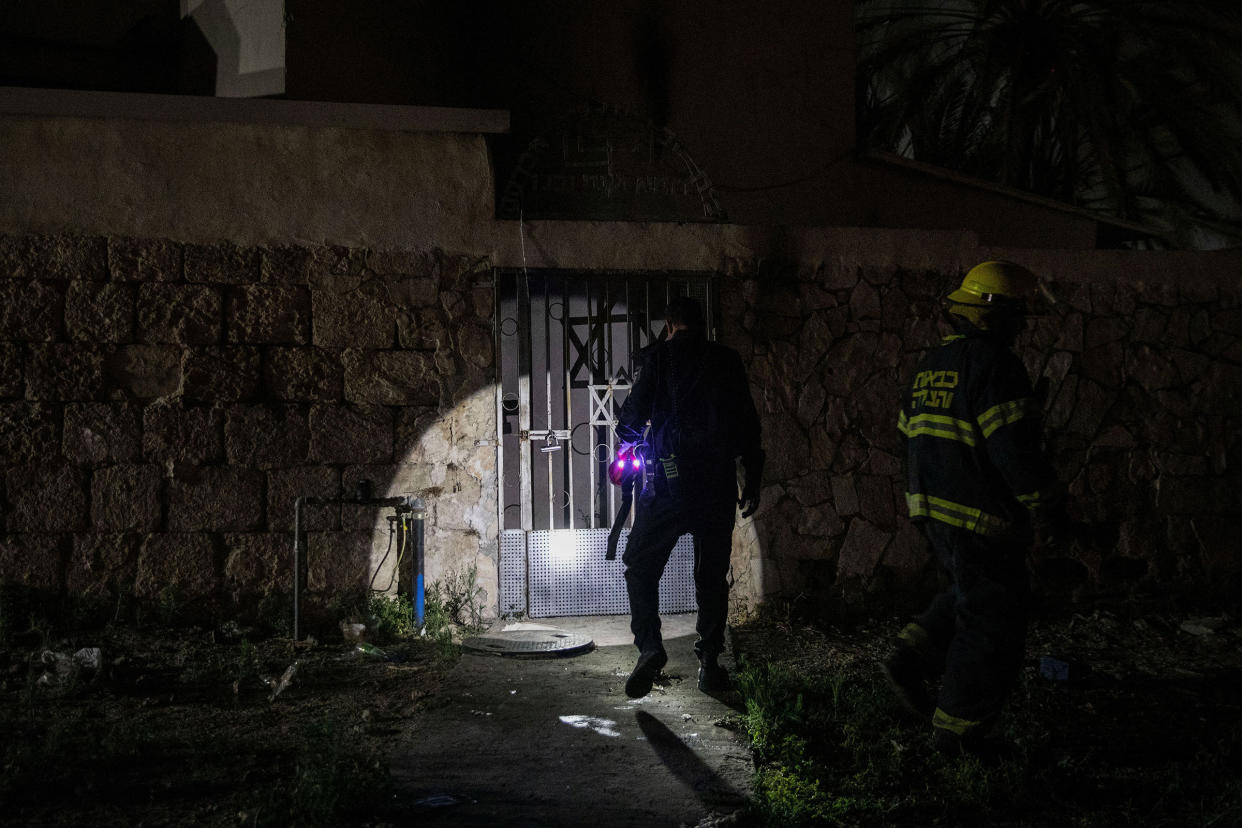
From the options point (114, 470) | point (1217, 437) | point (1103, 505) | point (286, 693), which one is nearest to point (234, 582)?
point (114, 470)

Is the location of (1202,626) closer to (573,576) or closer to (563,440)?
(573,576)

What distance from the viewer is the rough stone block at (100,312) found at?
5848 mm

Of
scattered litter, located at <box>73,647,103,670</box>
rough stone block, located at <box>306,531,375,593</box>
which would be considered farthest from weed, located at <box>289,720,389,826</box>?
rough stone block, located at <box>306,531,375,593</box>

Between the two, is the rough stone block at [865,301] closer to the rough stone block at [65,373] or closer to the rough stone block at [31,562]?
the rough stone block at [65,373]

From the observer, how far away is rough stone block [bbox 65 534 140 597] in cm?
582

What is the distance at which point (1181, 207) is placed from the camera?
14.0 metres

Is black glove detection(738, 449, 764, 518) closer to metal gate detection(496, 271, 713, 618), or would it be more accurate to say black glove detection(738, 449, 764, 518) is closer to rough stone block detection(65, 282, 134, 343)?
metal gate detection(496, 271, 713, 618)

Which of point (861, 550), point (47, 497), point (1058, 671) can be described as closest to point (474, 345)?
point (47, 497)

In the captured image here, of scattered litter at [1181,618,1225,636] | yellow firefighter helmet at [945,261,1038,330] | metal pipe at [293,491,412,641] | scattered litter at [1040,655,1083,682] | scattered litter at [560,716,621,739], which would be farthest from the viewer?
scattered litter at [1181,618,1225,636]

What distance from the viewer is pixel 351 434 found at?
6109 millimetres

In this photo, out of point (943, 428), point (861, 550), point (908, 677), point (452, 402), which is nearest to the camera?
point (943, 428)

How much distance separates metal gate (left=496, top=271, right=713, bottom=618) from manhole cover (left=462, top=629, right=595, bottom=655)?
1.62 ft

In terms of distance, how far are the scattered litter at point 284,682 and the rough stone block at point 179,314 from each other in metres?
2.33

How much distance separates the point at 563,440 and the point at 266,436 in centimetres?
196
